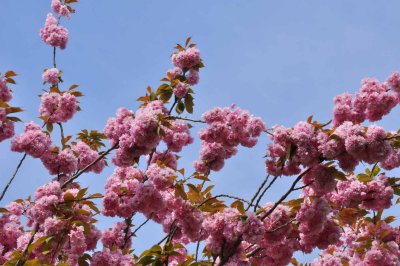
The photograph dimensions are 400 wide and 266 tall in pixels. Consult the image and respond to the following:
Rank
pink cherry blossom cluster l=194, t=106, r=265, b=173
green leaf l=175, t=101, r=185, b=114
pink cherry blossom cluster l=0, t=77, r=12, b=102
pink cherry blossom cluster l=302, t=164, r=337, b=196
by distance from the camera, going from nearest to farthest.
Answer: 1. pink cherry blossom cluster l=302, t=164, r=337, b=196
2. pink cherry blossom cluster l=194, t=106, r=265, b=173
3. pink cherry blossom cluster l=0, t=77, r=12, b=102
4. green leaf l=175, t=101, r=185, b=114

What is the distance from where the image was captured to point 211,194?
544cm

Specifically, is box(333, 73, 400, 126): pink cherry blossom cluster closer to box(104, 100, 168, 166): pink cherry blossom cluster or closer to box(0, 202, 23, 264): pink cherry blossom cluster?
box(104, 100, 168, 166): pink cherry blossom cluster

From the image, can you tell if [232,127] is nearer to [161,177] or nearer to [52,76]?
[161,177]

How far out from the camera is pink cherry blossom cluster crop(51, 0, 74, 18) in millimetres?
10086

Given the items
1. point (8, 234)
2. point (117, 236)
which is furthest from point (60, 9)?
point (117, 236)

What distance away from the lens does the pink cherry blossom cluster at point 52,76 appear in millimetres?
8250

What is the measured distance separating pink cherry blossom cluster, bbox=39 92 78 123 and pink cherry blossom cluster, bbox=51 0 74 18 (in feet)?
11.8

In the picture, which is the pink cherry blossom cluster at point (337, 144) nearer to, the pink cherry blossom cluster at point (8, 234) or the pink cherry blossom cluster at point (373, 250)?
the pink cherry blossom cluster at point (373, 250)

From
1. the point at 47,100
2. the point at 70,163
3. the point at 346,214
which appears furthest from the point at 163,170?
the point at 47,100

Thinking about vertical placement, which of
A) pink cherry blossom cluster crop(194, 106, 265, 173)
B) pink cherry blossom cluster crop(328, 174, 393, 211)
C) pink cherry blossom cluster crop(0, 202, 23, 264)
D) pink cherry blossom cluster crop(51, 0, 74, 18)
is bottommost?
pink cherry blossom cluster crop(0, 202, 23, 264)

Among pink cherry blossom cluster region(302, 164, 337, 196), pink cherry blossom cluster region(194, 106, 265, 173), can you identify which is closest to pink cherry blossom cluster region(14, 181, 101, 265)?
pink cherry blossom cluster region(194, 106, 265, 173)

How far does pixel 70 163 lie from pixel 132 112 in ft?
3.82

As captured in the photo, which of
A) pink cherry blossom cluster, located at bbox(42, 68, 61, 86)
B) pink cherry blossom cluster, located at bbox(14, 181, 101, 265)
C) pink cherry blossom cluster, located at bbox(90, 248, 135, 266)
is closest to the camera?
pink cherry blossom cluster, located at bbox(14, 181, 101, 265)

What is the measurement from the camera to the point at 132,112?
654 cm
